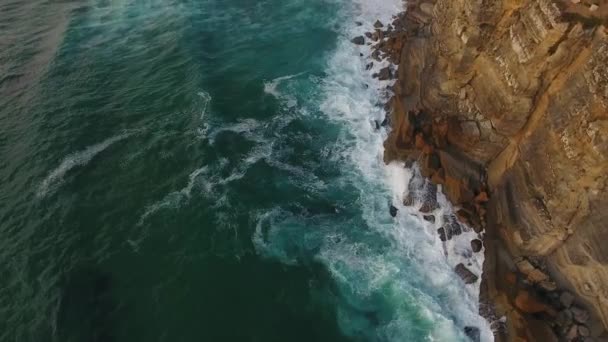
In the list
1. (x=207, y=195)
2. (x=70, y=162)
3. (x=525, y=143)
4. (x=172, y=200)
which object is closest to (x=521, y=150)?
(x=525, y=143)

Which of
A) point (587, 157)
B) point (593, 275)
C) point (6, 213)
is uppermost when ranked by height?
point (587, 157)

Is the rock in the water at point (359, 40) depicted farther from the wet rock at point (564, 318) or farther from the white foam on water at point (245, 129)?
the wet rock at point (564, 318)

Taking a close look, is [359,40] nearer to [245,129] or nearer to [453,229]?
[245,129]

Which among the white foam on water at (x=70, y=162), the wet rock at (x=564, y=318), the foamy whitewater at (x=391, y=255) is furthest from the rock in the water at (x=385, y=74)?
the wet rock at (x=564, y=318)

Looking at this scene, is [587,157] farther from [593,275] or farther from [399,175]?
[399,175]

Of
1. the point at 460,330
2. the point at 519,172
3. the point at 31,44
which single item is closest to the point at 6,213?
the point at 31,44

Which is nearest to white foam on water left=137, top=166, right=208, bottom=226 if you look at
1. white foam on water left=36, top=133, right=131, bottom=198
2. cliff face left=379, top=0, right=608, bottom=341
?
white foam on water left=36, top=133, right=131, bottom=198
